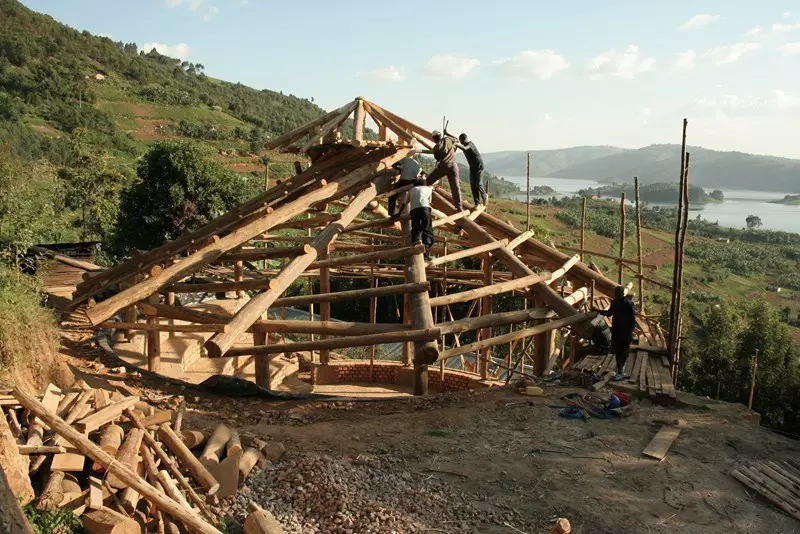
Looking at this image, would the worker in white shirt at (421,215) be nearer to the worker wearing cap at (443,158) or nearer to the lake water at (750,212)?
the worker wearing cap at (443,158)

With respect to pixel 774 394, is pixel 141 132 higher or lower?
higher

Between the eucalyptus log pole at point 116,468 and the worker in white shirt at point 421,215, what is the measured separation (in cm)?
516

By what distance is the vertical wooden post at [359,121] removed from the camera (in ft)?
32.5

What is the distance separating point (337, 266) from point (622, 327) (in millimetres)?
4299

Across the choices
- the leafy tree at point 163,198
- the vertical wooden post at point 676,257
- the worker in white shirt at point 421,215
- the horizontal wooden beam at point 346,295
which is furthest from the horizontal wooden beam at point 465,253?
the leafy tree at point 163,198

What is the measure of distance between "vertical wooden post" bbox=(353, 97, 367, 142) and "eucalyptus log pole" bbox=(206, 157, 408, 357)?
0.60m

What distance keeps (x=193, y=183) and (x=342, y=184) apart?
1141cm

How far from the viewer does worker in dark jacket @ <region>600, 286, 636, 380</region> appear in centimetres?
790

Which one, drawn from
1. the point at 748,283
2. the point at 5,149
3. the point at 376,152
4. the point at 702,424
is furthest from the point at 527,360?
the point at 748,283

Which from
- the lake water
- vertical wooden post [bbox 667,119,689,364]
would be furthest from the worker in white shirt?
the lake water

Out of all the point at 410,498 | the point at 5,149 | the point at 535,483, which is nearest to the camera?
the point at 410,498

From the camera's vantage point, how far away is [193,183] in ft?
61.8

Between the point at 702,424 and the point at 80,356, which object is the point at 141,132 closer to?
the point at 80,356

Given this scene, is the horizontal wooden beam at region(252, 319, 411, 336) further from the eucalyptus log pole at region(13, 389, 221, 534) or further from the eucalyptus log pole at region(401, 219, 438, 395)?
the eucalyptus log pole at region(13, 389, 221, 534)
